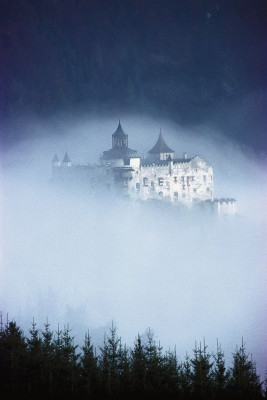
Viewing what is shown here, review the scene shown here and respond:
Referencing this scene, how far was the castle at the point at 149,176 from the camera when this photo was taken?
10612cm

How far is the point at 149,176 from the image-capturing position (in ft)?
354

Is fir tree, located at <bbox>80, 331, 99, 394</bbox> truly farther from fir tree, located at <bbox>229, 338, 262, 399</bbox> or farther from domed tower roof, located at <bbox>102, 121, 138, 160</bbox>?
domed tower roof, located at <bbox>102, 121, 138, 160</bbox>

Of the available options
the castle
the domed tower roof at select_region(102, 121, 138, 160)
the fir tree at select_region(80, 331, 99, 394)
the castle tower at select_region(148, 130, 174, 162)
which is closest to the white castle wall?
the castle

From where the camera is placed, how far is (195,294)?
111m

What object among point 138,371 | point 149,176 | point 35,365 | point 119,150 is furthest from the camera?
point 119,150

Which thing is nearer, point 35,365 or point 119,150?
point 35,365

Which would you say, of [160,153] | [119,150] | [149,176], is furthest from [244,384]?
[160,153]

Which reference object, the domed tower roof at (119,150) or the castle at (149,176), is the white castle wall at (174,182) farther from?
the domed tower roof at (119,150)

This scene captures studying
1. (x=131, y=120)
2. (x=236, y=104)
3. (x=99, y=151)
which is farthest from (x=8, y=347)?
(x=236, y=104)

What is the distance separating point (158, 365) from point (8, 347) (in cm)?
1280

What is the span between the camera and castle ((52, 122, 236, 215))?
106125mm

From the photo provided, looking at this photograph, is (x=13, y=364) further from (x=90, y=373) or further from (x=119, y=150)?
(x=119, y=150)

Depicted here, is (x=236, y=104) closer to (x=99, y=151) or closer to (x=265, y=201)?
(x=265, y=201)

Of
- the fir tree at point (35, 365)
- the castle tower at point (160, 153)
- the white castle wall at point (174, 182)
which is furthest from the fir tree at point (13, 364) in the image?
the castle tower at point (160, 153)
